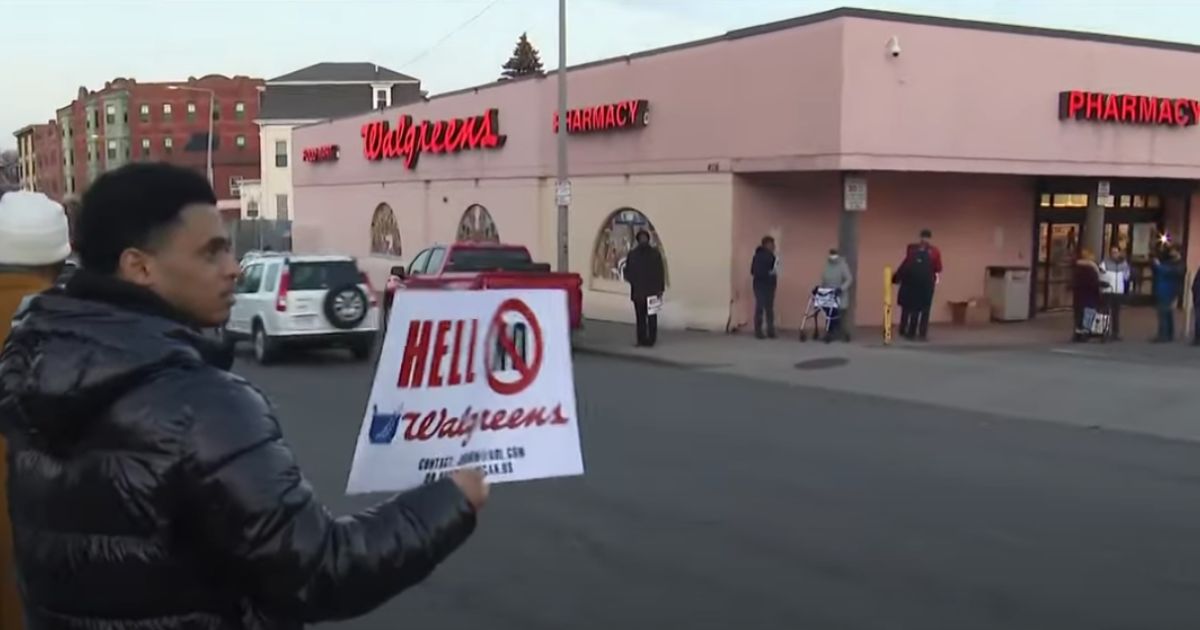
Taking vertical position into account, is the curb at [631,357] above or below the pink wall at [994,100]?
below

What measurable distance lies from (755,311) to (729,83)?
412cm

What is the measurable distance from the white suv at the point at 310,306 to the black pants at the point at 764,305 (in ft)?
21.3

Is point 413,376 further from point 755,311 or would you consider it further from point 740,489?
point 755,311

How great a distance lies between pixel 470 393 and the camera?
2697 mm

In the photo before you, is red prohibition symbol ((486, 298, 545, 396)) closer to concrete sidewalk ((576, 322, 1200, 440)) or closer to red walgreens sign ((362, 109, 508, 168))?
concrete sidewalk ((576, 322, 1200, 440))

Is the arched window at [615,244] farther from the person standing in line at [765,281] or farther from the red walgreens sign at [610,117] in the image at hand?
the person standing in line at [765,281]

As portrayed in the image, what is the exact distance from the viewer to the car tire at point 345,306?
18.4 m

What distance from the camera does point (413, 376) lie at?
260 centimetres

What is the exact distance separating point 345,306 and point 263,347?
146 centimetres

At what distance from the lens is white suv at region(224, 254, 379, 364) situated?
1833cm

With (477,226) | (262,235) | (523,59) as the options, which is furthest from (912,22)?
(523,59)

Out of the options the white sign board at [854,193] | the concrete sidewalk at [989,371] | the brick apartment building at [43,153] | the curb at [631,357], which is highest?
the brick apartment building at [43,153]

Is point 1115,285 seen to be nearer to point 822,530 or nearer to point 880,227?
point 880,227

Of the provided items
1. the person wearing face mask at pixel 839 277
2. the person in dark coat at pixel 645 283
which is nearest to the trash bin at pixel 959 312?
the person wearing face mask at pixel 839 277
